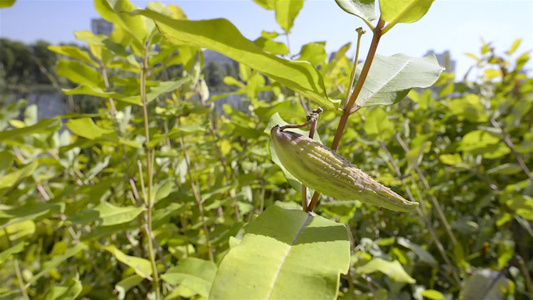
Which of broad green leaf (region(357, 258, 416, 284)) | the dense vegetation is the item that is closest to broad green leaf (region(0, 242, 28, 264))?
the dense vegetation

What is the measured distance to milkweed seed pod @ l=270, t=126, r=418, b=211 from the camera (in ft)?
1.54

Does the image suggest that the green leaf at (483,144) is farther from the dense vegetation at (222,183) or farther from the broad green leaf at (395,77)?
the broad green leaf at (395,77)

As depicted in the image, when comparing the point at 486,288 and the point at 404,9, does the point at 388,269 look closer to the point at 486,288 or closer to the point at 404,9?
the point at 486,288

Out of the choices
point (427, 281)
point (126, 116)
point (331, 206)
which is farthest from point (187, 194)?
point (427, 281)

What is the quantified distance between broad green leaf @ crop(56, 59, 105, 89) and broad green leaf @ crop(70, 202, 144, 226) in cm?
40

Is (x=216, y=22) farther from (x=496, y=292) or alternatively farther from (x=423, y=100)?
(x=423, y=100)

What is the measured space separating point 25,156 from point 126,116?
67cm

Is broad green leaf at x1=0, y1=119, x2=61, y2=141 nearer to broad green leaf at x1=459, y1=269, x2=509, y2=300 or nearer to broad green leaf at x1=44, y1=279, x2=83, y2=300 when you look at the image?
broad green leaf at x1=44, y1=279, x2=83, y2=300

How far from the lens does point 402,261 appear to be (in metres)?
1.65

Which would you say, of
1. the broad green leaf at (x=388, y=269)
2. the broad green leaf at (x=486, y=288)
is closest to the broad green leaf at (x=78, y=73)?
the broad green leaf at (x=388, y=269)

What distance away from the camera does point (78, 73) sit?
114 centimetres

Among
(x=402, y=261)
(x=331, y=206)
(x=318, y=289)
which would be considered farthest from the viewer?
(x=402, y=261)

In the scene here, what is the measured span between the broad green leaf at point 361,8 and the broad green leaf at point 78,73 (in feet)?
2.94

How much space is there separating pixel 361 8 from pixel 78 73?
3.10 ft
